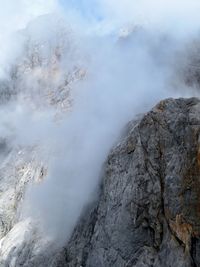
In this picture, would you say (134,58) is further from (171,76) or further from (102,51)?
(102,51)

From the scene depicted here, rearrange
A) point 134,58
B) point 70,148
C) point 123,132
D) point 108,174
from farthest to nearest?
point 134,58 → point 70,148 → point 123,132 → point 108,174

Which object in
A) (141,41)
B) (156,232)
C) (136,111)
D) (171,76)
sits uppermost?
(156,232)

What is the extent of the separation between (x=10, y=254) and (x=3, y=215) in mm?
22693

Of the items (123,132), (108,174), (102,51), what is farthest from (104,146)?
(102,51)

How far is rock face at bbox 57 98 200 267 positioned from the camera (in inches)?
1054

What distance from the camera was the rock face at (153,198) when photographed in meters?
26.8

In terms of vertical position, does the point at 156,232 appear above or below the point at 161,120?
below

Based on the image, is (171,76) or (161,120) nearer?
(161,120)

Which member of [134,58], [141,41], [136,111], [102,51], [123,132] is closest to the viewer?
[123,132]

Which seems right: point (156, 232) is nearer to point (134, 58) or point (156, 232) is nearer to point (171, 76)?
point (171, 76)

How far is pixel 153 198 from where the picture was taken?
29141mm

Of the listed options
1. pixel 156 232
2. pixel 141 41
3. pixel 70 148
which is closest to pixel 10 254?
pixel 70 148

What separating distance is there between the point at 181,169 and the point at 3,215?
145ft

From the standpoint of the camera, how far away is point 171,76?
176 ft
